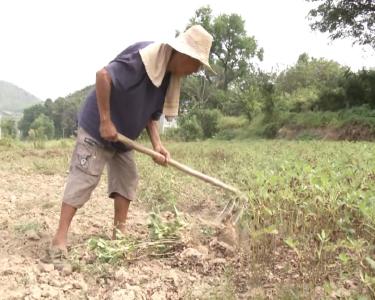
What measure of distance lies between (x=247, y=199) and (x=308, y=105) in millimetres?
15493

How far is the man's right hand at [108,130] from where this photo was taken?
287cm

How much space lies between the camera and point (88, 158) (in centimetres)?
300

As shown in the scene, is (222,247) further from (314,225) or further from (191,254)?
(314,225)

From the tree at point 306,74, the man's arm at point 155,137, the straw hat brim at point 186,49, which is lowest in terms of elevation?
the man's arm at point 155,137

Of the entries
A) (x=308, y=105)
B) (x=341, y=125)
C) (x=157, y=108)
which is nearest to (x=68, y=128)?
(x=308, y=105)

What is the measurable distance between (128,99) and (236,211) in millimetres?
998

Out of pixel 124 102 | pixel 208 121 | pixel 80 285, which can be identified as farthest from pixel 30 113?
Result: pixel 80 285

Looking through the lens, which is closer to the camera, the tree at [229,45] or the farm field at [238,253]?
the farm field at [238,253]

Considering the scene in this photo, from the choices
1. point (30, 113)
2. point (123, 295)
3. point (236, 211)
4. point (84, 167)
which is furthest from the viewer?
point (30, 113)

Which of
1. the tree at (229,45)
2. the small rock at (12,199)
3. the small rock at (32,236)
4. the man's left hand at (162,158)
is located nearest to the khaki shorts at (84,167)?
the man's left hand at (162,158)

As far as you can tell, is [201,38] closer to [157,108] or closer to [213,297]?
[157,108]

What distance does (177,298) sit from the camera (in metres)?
2.34

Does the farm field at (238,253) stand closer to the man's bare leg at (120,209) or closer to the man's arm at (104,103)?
the man's bare leg at (120,209)

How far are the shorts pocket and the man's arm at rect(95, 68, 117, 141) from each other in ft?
0.56
